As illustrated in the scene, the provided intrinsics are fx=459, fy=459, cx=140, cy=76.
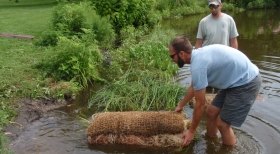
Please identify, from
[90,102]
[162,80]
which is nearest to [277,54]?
[162,80]

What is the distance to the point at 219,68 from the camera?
5.73m

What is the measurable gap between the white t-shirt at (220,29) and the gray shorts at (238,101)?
6.65ft

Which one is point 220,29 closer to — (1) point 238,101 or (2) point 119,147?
(1) point 238,101

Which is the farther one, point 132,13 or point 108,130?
point 132,13

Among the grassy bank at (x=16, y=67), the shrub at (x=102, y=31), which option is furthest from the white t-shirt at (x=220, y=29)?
the shrub at (x=102, y=31)

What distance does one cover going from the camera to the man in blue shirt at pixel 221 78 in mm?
5512

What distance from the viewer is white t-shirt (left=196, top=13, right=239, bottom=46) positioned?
802 centimetres

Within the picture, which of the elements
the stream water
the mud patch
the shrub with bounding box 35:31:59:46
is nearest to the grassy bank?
the mud patch

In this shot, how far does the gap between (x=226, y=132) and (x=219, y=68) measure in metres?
1.20

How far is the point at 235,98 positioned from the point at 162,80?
12.4ft

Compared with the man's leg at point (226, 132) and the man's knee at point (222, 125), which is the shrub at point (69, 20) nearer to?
the man's leg at point (226, 132)

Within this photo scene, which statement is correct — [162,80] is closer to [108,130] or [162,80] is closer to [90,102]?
[90,102]

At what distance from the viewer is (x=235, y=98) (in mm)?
5980

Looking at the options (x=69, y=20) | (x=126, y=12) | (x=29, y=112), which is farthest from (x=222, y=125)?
(x=126, y=12)
